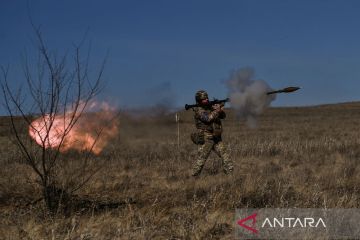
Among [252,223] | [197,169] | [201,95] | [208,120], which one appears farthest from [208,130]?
[252,223]

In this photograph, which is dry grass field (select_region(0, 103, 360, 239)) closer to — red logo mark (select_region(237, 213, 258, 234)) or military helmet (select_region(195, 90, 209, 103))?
red logo mark (select_region(237, 213, 258, 234))

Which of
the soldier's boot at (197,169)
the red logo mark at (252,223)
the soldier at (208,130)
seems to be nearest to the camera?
→ the red logo mark at (252,223)

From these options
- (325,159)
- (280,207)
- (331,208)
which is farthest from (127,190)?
(325,159)

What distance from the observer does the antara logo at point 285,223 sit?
5.51 meters

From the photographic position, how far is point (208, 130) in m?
10.9

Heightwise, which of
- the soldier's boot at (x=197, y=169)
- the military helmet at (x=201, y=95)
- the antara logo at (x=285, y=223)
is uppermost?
the military helmet at (x=201, y=95)

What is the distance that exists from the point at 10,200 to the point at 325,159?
8202 mm

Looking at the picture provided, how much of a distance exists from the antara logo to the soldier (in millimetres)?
4539

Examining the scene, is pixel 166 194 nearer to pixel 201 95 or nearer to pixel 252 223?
pixel 252 223

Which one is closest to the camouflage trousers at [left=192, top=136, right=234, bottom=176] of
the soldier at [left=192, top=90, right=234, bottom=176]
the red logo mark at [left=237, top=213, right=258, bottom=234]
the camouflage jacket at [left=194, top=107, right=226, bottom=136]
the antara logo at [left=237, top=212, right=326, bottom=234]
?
the soldier at [left=192, top=90, right=234, bottom=176]

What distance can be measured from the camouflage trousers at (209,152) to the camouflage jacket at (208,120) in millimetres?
168

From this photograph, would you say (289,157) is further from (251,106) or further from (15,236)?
(15,236)

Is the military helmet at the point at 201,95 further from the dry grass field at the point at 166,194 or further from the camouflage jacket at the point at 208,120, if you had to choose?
the dry grass field at the point at 166,194

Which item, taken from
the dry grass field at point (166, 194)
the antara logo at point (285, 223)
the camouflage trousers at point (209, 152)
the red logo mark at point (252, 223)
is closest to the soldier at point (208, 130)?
the camouflage trousers at point (209, 152)
